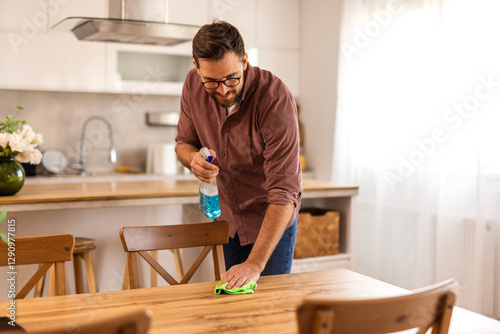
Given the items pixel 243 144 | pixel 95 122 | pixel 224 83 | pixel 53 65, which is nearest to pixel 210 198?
pixel 243 144

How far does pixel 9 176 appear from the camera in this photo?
263cm

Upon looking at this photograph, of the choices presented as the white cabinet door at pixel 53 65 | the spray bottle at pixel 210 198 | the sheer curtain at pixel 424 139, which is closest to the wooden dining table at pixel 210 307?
the spray bottle at pixel 210 198

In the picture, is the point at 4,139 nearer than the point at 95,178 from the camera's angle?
Yes

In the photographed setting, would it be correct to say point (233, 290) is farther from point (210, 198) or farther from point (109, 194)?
point (109, 194)

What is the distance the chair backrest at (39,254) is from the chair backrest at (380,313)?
0.98 m

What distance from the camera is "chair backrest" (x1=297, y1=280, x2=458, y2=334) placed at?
1.01 meters

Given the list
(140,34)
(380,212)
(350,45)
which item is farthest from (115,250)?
(350,45)

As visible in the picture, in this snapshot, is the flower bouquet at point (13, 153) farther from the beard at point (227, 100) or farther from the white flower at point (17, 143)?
the beard at point (227, 100)

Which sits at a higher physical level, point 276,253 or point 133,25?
point 133,25

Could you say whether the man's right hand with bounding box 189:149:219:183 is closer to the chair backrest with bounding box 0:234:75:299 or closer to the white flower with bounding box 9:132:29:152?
the chair backrest with bounding box 0:234:75:299

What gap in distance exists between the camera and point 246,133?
2.01 m

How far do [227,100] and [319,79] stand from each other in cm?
302

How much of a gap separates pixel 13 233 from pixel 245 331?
1742 millimetres

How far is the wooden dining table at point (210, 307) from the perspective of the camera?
135 cm
